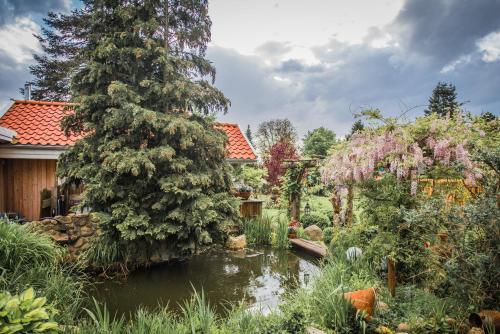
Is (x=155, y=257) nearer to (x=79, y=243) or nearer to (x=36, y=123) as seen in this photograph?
(x=79, y=243)

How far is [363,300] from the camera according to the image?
3.13 m

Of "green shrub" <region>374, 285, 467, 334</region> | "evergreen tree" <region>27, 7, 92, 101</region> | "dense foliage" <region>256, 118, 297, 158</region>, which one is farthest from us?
"dense foliage" <region>256, 118, 297, 158</region>

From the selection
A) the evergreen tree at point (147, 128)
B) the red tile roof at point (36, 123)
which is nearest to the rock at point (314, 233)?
the evergreen tree at point (147, 128)

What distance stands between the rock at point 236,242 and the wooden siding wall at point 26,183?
5.02 m

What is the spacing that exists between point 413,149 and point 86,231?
613 centimetres

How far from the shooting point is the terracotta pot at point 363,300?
311 centimetres

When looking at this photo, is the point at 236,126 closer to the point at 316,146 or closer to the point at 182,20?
the point at 182,20

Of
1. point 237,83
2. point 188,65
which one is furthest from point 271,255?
point 237,83

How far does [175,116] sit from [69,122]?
2.33 metres

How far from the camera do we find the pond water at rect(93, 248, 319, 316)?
14.4ft

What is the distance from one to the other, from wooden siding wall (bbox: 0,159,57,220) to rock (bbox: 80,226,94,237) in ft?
8.89

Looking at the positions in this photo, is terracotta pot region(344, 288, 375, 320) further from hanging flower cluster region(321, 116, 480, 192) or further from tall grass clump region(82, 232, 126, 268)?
tall grass clump region(82, 232, 126, 268)

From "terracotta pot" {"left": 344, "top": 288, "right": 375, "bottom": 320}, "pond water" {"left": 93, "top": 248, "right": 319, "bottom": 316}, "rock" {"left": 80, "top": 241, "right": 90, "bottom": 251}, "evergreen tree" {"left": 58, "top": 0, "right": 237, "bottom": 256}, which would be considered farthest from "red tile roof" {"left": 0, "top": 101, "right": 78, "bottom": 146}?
"terracotta pot" {"left": 344, "top": 288, "right": 375, "bottom": 320}

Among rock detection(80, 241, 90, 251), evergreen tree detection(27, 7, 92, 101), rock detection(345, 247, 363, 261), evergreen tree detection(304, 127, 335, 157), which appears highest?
evergreen tree detection(27, 7, 92, 101)
